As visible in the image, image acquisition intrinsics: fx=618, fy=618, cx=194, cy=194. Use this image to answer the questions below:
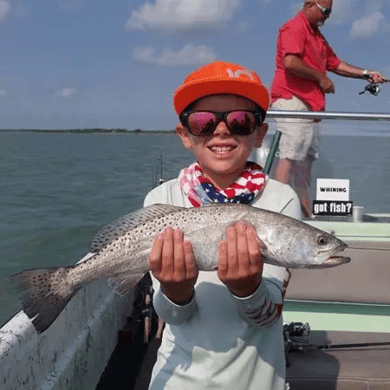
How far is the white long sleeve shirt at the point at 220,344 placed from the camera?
232 centimetres

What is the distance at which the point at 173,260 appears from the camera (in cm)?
219

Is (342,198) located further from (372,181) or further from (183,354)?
(183,354)

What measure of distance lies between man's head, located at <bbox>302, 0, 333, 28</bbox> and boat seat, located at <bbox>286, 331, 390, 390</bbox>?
3.37 meters

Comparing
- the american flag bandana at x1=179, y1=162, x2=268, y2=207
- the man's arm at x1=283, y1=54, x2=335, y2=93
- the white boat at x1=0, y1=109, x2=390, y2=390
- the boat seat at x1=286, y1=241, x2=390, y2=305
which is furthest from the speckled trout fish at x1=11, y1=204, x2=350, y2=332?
the man's arm at x1=283, y1=54, x2=335, y2=93

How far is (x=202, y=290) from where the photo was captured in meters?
2.42

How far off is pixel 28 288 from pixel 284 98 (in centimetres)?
421

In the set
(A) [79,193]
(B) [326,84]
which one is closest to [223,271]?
(B) [326,84]

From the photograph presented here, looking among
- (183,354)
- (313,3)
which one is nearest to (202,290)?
Answer: (183,354)

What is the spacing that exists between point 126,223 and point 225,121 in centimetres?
56

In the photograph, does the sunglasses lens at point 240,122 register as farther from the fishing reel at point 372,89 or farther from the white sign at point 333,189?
the fishing reel at point 372,89

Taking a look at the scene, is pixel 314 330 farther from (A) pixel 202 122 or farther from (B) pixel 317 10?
(B) pixel 317 10

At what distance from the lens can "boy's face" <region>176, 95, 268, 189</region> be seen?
2.44 metres

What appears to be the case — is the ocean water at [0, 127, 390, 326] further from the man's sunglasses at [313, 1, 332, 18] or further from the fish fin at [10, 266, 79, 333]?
the man's sunglasses at [313, 1, 332, 18]

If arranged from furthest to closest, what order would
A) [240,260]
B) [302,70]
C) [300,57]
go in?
[300,57] < [302,70] < [240,260]
